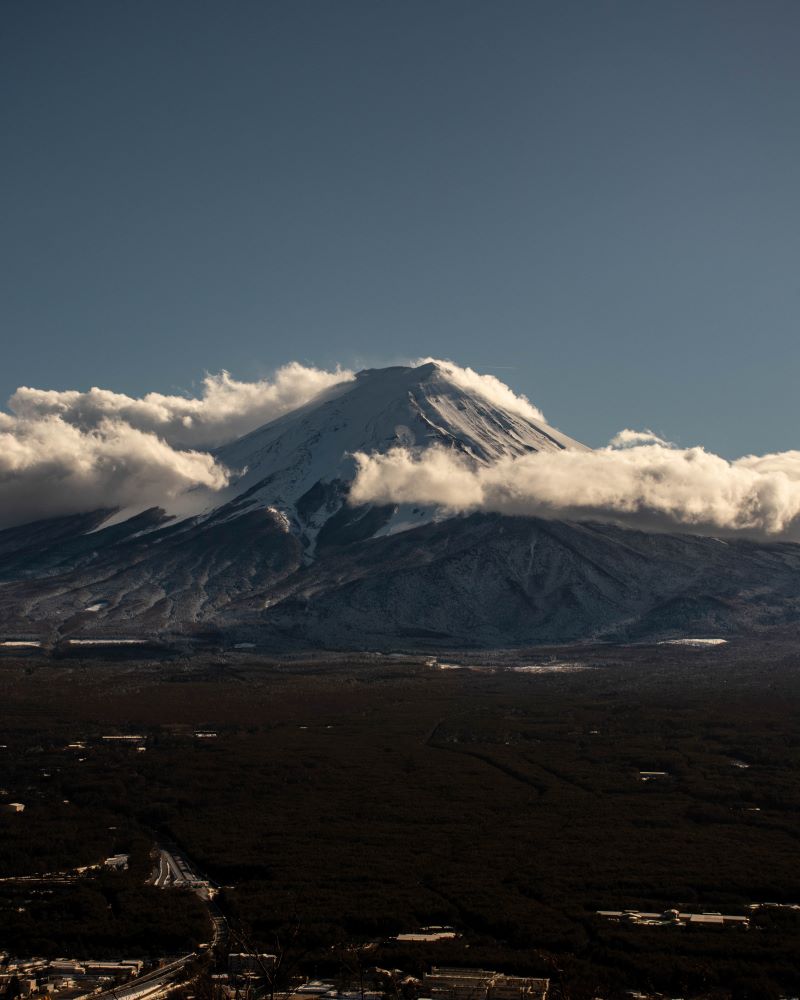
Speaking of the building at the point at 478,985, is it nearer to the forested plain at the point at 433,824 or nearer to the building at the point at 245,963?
the forested plain at the point at 433,824

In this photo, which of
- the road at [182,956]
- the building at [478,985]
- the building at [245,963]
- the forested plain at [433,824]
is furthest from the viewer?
the forested plain at [433,824]

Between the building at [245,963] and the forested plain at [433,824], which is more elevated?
the forested plain at [433,824]

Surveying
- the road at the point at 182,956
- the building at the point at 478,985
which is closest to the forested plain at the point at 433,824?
the road at the point at 182,956

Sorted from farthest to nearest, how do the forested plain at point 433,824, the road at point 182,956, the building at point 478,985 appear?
the forested plain at point 433,824
the road at point 182,956
the building at point 478,985

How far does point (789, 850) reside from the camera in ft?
195

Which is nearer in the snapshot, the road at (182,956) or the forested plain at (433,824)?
the road at (182,956)

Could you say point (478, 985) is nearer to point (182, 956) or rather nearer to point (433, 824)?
point (182, 956)

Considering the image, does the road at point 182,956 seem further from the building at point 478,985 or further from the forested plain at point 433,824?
the building at point 478,985

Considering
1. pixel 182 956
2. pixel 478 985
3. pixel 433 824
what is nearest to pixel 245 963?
pixel 182 956

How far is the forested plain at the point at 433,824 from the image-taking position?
148ft

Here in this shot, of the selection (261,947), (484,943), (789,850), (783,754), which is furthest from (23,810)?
(783,754)

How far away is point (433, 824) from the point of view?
65562mm

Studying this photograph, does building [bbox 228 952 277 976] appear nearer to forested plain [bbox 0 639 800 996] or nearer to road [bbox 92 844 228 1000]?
forested plain [bbox 0 639 800 996]

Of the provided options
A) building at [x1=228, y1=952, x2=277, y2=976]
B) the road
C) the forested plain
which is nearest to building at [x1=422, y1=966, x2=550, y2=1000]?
the forested plain
